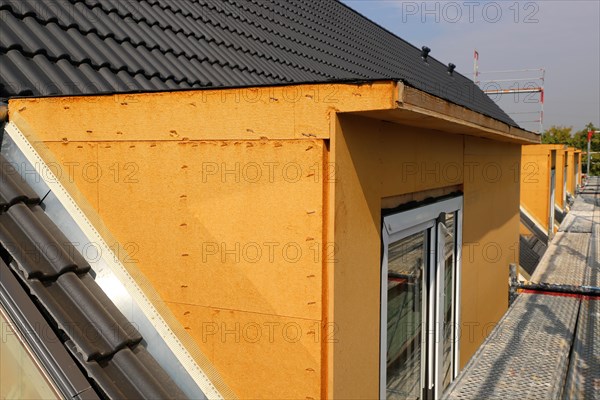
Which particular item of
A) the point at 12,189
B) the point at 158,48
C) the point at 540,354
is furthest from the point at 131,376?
the point at 158,48

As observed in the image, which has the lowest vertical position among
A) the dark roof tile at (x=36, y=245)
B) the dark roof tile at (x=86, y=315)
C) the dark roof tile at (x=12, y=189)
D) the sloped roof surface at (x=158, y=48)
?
the dark roof tile at (x=86, y=315)

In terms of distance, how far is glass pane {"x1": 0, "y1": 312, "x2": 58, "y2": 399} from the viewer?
1.97m

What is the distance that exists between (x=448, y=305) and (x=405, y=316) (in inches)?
38.7

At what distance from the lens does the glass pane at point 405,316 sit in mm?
2889

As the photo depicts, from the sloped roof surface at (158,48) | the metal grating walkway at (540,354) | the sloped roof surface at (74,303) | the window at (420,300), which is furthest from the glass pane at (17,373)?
the metal grating walkway at (540,354)

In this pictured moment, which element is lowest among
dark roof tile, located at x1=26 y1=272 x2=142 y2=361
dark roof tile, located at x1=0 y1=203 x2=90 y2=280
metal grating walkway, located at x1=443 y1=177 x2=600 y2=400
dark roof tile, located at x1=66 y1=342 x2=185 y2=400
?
metal grating walkway, located at x1=443 y1=177 x2=600 y2=400

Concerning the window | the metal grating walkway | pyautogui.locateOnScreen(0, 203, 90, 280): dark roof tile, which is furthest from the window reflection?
pyautogui.locateOnScreen(0, 203, 90, 280): dark roof tile

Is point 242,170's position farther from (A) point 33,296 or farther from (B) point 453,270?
(B) point 453,270

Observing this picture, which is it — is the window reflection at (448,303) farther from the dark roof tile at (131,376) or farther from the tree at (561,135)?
the tree at (561,135)

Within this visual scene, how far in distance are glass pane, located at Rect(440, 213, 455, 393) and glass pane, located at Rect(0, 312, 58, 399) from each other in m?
2.72

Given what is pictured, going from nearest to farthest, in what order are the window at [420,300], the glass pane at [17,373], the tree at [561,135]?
the glass pane at [17,373], the window at [420,300], the tree at [561,135]

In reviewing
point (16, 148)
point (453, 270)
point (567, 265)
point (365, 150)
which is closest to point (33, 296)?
point (16, 148)

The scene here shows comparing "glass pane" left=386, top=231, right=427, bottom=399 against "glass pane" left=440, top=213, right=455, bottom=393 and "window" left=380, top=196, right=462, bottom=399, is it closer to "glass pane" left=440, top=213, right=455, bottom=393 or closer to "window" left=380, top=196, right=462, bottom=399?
"window" left=380, top=196, right=462, bottom=399

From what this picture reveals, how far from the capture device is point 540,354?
3068 mm
